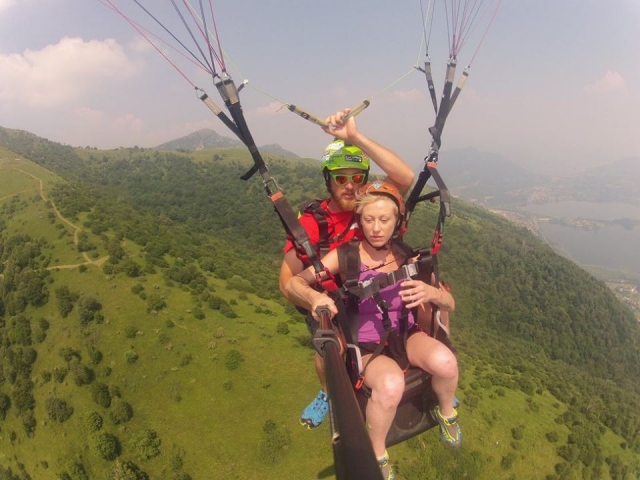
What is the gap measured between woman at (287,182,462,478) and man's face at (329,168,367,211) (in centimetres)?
36

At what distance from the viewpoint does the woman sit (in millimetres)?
4371

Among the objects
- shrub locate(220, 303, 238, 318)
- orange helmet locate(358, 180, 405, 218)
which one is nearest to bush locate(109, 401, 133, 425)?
shrub locate(220, 303, 238, 318)

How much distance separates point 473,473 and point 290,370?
82.5ft

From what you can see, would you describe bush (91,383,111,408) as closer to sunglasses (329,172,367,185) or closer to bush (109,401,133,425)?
bush (109,401,133,425)

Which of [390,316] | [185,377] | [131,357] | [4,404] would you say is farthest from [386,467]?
[4,404]

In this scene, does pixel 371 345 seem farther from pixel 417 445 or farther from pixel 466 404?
pixel 466 404

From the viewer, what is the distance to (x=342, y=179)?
5.62m

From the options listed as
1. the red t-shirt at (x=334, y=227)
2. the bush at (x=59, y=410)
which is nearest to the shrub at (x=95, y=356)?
the bush at (x=59, y=410)

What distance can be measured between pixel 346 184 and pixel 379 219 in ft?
3.77

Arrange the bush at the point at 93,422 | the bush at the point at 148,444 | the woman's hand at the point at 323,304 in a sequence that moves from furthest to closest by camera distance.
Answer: the bush at the point at 93,422
the bush at the point at 148,444
the woman's hand at the point at 323,304

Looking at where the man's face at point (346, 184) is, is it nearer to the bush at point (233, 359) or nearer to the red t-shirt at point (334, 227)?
the red t-shirt at point (334, 227)

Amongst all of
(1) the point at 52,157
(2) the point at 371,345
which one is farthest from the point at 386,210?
(1) the point at 52,157

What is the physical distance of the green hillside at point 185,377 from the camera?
141 feet

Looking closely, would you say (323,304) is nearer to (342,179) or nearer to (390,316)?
(390,316)
